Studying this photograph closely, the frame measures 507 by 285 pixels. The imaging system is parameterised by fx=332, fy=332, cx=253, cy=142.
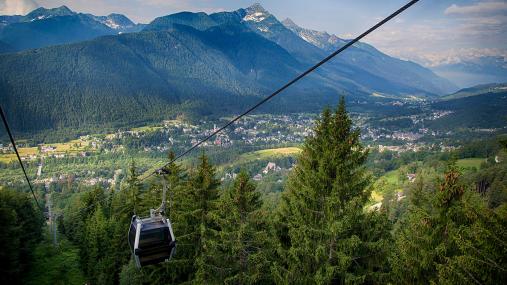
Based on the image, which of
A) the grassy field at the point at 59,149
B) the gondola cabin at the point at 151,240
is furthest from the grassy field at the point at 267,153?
the gondola cabin at the point at 151,240

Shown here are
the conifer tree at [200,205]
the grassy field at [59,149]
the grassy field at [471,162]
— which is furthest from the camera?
the grassy field at [59,149]

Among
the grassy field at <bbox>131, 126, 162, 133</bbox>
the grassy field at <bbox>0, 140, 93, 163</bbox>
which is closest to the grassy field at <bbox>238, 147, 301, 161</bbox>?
the grassy field at <bbox>131, 126, 162, 133</bbox>

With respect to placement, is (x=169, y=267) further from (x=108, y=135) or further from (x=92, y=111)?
(x=92, y=111)

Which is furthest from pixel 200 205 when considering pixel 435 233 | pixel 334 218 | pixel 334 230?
pixel 435 233

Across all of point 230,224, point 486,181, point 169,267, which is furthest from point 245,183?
point 486,181

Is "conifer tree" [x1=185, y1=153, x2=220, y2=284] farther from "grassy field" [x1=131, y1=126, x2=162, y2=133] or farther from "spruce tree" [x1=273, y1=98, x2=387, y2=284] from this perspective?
"grassy field" [x1=131, y1=126, x2=162, y2=133]

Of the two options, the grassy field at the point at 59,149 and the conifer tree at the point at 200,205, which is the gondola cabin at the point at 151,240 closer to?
the conifer tree at the point at 200,205
